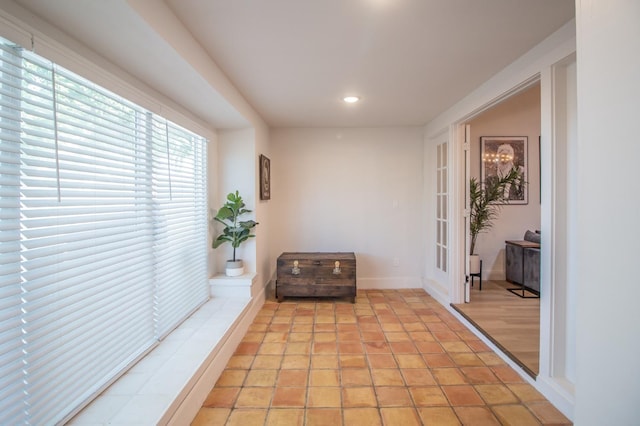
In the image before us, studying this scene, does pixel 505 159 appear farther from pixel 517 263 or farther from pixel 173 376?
pixel 173 376

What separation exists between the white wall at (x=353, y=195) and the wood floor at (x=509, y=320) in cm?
95

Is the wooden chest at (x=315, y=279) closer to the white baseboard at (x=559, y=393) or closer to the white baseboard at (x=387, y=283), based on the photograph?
the white baseboard at (x=387, y=283)

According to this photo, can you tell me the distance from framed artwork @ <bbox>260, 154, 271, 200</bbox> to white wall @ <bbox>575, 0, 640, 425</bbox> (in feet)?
9.62

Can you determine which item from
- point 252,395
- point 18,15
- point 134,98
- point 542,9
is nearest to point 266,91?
point 134,98

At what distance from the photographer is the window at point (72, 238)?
109 centimetres

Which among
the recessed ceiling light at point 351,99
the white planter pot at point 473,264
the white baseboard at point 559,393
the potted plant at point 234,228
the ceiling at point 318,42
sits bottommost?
the white baseboard at point 559,393

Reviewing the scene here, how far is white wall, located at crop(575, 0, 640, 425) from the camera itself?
2.29ft

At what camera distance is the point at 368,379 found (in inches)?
77.3

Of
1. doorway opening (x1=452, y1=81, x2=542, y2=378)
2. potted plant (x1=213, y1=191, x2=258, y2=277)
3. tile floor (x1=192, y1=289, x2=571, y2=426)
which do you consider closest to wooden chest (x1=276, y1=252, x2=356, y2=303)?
tile floor (x1=192, y1=289, x2=571, y2=426)

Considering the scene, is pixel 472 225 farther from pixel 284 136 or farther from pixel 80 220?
pixel 80 220

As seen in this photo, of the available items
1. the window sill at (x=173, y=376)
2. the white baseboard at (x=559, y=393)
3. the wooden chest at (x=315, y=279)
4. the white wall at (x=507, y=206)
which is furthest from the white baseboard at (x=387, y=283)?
the white baseboard at (x=559, y=393)

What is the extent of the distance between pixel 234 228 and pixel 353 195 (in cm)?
174

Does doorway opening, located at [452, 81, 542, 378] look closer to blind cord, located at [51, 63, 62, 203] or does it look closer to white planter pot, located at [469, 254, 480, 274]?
white planter pot, located at [469, 254, 480, 274]

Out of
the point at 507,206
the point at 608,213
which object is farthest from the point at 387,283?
the point at 608,213
